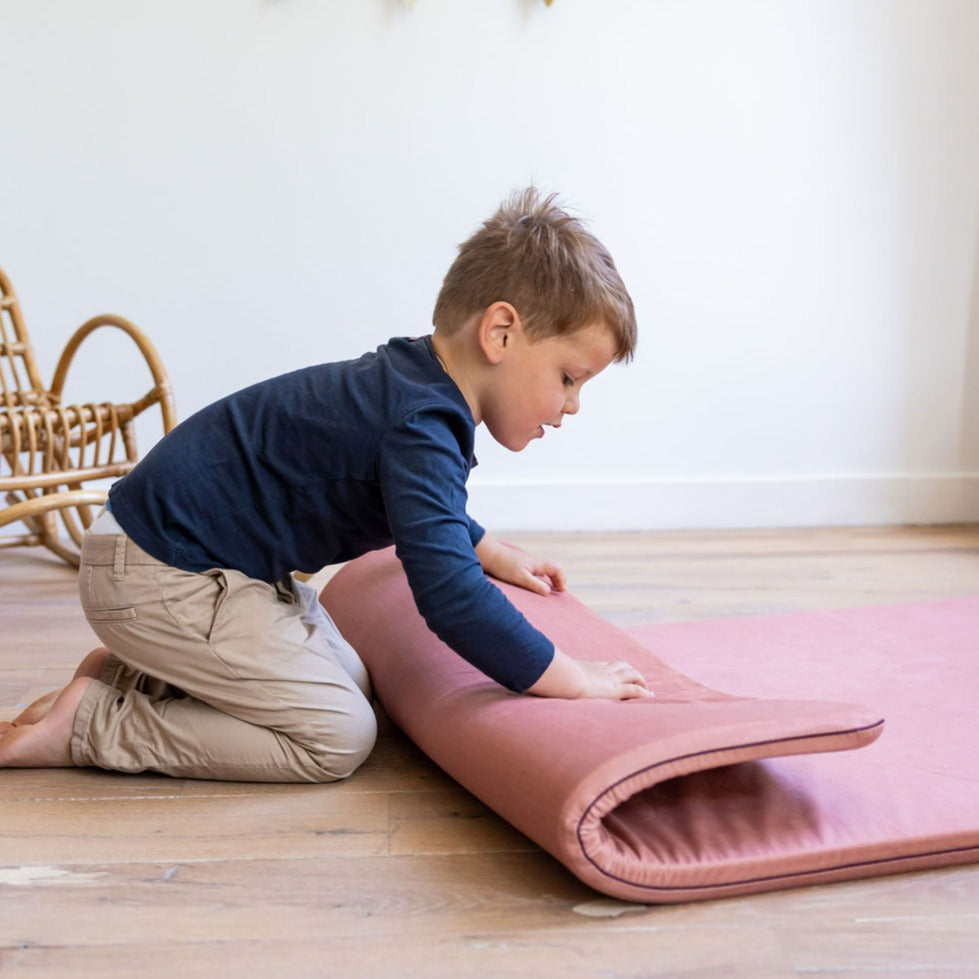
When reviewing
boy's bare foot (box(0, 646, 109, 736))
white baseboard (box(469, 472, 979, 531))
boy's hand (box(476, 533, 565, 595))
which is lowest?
white baseboard (box(469, 472, 979, 531))

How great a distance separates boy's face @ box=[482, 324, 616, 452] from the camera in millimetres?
1490

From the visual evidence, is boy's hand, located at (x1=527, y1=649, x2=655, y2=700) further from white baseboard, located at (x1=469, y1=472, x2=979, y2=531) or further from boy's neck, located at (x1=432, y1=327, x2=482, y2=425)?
white baseboard, located at (x1=469, y1=472, x2=979, y2=531)

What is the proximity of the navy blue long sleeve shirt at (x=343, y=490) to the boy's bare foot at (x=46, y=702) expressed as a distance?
0.82ft

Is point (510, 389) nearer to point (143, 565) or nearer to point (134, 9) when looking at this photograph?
point (143, 565)

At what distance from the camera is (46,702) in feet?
5.34

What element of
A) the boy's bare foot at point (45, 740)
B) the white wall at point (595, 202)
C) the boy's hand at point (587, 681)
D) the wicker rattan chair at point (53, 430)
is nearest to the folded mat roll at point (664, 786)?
the boy's hand at point (587, 681)

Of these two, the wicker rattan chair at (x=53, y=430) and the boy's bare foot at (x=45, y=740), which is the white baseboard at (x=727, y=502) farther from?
the boy's bare foot at (x=45, y=740)

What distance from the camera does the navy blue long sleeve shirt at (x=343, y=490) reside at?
55.0 inches

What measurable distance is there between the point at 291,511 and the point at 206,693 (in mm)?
254

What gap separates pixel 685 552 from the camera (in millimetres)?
2912

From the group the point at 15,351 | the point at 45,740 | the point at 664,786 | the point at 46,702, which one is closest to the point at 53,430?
the point at 15,351

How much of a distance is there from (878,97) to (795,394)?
2.55ft

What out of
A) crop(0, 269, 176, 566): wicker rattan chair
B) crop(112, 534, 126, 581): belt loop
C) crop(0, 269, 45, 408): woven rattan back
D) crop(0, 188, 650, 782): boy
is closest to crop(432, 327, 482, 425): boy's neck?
crop(0, 188, 650, 782): boy

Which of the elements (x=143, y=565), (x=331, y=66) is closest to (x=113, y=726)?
(x=143, y=565)
